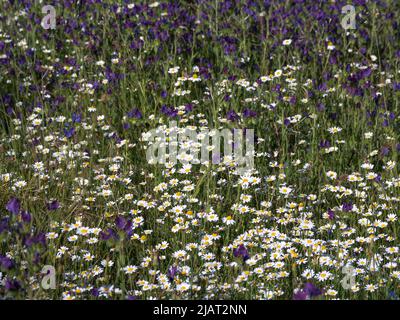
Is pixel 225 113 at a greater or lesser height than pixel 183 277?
greater

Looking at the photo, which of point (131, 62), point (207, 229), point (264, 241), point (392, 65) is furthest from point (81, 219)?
point (392, 65)

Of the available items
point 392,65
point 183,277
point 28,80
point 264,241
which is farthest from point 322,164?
point 28,80

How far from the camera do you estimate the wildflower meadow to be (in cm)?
310

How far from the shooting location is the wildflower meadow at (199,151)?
3.10 meters

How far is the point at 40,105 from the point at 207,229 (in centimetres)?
179

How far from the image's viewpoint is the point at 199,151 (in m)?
4.21

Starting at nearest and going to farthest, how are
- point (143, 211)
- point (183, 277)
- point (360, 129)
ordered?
point (183, 277)
point (143, 211)
point (360, 129)

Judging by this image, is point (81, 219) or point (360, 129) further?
point (360, 129)

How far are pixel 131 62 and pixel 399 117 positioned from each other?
206cm

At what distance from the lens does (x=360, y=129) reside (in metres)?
4.52

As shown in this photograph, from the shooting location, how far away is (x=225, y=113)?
4793 millimetres
